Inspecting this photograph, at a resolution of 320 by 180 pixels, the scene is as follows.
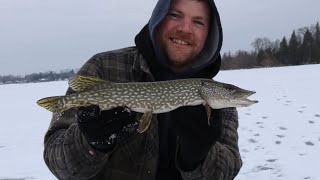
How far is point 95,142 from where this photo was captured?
7.89ft

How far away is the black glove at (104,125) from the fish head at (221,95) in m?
0.51

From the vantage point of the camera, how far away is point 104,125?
2398mm

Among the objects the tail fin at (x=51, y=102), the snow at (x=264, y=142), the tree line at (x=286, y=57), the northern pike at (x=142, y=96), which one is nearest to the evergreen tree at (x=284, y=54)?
the tree line at (x=286, y=57)

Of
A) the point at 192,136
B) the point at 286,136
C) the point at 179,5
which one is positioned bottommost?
the point at 286,136

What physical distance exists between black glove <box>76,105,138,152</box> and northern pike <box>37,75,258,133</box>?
67 mm

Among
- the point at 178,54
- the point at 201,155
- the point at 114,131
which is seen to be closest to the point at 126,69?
the point at 178,54

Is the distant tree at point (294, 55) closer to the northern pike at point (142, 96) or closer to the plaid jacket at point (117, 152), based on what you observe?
the plaid jacket at point (117, 152)

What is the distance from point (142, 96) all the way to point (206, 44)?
811 millimetres

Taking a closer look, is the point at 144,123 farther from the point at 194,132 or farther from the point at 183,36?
the point at 183,36

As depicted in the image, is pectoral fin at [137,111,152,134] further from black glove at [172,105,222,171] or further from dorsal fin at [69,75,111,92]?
dorsal fin at [69,75,111,92]

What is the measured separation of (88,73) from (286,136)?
20.3ft

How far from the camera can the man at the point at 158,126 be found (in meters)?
2.48

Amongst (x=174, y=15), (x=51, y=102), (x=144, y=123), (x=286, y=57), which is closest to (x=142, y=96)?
(x=144, y=123)

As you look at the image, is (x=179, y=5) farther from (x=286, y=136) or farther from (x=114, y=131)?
(x=286, y=136)
